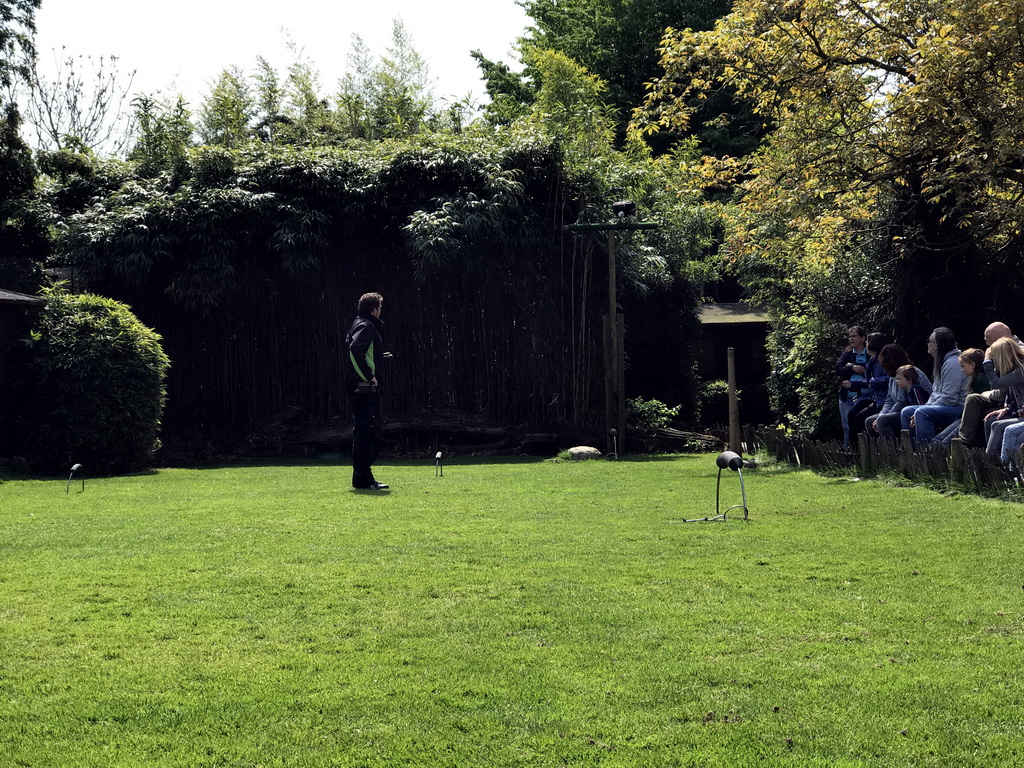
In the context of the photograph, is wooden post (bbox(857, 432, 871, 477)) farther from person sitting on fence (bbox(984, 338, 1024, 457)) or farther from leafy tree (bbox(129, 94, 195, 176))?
leafy tree (bbox(129, 94, 195, 176))

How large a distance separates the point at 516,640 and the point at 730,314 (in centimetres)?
2138

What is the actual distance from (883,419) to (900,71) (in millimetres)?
4229

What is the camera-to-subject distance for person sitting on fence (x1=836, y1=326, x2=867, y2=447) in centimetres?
1144

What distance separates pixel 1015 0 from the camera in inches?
370

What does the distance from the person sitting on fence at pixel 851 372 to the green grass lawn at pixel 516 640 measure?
3999 millimetres

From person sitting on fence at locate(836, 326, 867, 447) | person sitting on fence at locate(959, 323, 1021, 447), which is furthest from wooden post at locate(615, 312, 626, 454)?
person sitting on fence at locate(959, 323, 1021, 447)

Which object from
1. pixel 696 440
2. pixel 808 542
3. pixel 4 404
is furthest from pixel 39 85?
pixel 808 542

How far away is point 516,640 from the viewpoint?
12.9ft

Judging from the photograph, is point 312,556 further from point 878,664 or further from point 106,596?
point 878,664

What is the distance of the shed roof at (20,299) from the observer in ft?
42.5

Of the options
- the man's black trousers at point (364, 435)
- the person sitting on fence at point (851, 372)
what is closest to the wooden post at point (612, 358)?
the person sitting on fence at point (851, 372)

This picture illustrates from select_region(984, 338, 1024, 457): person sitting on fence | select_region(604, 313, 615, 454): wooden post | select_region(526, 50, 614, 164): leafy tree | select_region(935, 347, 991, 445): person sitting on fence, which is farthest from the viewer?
select_region(526, 50, 614, 164): leafy tree

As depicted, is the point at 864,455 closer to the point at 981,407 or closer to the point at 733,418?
the point at 981,407

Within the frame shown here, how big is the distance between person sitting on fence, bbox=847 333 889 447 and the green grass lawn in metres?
3.70
